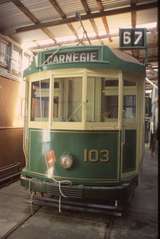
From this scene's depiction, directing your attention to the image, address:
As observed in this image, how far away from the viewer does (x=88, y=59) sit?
12.8ft

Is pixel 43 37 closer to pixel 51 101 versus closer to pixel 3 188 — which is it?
pixel 51 101

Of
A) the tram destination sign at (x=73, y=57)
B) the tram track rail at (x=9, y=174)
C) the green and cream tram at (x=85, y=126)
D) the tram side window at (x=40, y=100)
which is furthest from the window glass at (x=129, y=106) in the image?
the tram track rail at (x=9, y=174)

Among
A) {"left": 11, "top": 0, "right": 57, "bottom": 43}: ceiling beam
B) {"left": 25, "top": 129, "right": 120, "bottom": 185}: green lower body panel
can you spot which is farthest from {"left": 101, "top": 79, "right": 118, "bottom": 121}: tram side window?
{"left": 11, "top": 0, "right": 57, "bottom": 43}: ceiling beam

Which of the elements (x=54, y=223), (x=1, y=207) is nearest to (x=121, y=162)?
(x=54, y=223)

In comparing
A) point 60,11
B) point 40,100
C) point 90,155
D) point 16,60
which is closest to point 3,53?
point 16,60

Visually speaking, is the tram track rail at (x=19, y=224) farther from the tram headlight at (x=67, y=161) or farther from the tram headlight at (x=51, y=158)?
the tram headlight at (x=67, y=161)

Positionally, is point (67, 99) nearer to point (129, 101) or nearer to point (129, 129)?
point (129, 101)

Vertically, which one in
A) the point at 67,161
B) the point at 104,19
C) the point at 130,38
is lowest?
the point at 67,161

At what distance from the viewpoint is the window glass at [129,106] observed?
13.6ft

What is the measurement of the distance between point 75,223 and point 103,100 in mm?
1931

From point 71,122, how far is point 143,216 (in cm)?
192

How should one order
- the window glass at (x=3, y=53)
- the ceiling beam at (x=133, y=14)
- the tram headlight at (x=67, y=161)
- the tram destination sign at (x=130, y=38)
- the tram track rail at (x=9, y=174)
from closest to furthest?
the tram headlight at (x=67, y=161)
the tram destination sign at (x=130, y=38)
the ceiling beam at (x=133, y=14)
the tram track rail at (x=9, y=174)
the window glass at (x=3, y=53)

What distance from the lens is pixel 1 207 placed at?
4262 millimetres

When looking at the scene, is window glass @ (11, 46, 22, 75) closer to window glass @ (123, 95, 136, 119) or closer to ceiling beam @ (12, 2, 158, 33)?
ceiling beam @ (12, 2, 158, 33)
